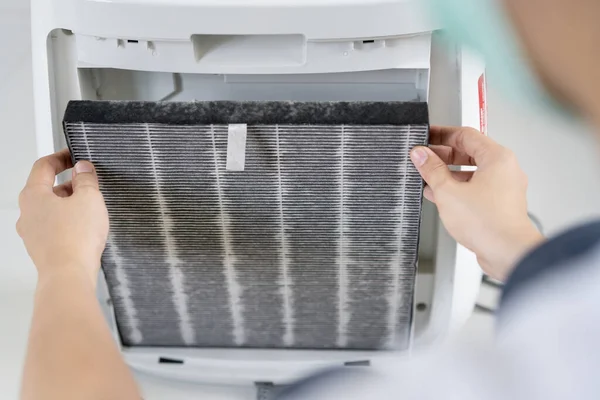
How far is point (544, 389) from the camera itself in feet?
1.01

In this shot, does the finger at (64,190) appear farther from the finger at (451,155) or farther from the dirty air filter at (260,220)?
the finger at (451,155)

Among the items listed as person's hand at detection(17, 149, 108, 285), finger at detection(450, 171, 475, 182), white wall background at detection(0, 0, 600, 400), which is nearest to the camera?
person's hand at detection(17, 149, 108, 285)

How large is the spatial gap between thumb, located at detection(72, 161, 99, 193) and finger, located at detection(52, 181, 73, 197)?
2cm

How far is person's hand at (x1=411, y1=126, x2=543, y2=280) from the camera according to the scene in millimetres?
695

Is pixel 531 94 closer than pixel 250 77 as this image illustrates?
Yes

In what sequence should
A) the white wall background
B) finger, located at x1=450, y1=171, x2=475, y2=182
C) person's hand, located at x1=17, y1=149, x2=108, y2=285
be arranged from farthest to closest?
the white wall background < finger, located at x1=450, y1=171, x2=475, y2=182 < person's hand, located at x1=17, y1=149, x2=108, y2=285

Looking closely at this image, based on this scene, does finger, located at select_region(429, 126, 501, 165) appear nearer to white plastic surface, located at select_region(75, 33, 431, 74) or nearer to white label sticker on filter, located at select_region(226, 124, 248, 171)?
white plastic surface, located at select_region(75, 33, 431, 74)

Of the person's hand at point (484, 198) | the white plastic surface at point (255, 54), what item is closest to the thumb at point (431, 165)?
the person's hand at point (484, 198)

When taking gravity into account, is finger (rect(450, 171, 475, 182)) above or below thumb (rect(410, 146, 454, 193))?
below

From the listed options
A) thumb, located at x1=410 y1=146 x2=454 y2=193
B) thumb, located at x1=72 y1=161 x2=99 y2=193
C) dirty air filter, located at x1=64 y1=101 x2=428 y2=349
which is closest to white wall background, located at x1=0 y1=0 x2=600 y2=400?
dirty air filter, located at x1=64 y1=101 x2=428 y2=349

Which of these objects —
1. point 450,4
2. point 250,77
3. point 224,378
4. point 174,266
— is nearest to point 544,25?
point 450,4

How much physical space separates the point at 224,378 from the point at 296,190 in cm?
35

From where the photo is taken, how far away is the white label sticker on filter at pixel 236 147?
727mm

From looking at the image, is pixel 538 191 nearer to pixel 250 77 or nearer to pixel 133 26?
pixel 250 77
